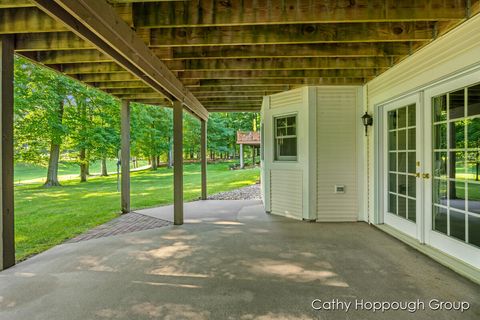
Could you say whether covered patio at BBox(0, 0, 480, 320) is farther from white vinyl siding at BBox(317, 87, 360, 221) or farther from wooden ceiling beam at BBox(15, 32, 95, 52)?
white vinyl siding at BBox(317, 87, 360, 221)

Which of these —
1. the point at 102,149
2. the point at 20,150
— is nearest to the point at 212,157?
the point at 102,149

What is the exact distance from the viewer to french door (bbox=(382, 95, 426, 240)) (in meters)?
3.57

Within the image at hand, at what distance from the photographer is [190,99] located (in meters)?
5.54

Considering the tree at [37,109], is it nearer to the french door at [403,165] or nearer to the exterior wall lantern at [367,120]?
the exterior wall lantern at [367,120]

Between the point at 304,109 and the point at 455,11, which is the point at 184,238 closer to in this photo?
the point at 304,109

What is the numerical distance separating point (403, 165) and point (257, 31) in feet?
9.33

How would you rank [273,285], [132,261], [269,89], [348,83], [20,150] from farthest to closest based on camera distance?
1. [20,150]
2. [269,89]
3. [348,83]
4. [132,261]
5. [273,285]

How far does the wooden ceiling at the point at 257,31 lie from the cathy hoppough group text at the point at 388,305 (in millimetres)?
2541

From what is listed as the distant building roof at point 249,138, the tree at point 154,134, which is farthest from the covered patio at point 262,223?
the distant building roof at point 249,138

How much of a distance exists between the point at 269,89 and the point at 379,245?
3428 millimetres

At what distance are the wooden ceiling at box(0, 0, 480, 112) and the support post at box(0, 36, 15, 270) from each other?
33 centimetres

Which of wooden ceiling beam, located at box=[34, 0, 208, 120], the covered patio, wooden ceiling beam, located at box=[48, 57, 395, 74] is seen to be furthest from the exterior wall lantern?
wooden ceiling beam, located at box=[34, 0, 208, 120]

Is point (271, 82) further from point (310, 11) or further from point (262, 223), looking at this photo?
point (262, 223)

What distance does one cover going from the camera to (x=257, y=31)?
3.04 m
